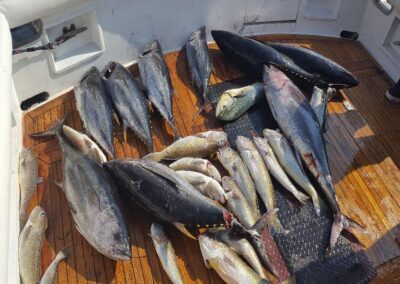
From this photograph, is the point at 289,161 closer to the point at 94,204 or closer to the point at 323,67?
the point at 323,67

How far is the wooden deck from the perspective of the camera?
9.86ft

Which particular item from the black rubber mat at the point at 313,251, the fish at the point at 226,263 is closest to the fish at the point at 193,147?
the black rubber mat at the point at 313,251

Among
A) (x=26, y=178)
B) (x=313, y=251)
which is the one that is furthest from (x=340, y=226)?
(x=26, y=178)

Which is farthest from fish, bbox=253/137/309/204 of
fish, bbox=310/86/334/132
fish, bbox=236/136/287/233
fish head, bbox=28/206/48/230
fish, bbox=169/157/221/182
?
fish head, bbox=28/206/48/230

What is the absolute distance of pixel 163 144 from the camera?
12.3 ft

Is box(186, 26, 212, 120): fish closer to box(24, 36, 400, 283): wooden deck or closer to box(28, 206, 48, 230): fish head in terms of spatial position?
box(24, 36, 400, 283): wooden deck

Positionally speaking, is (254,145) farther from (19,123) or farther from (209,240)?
(19,123)

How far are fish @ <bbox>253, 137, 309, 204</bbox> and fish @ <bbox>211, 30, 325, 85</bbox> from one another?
3.11ft

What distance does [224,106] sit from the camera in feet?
12.6

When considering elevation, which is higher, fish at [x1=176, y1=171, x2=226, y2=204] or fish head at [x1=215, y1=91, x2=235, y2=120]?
fish head at [x1=215, y1=91, x2=235, y2=120]

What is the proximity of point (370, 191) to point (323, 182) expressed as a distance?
50 cm

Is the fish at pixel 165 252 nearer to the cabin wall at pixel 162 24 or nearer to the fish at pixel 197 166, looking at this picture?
the fish at pixel 197 166

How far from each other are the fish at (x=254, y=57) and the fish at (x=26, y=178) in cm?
230

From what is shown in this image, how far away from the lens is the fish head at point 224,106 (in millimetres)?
3854
